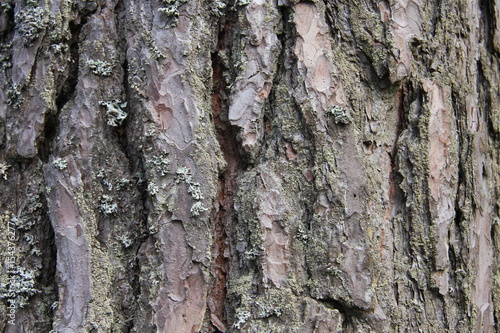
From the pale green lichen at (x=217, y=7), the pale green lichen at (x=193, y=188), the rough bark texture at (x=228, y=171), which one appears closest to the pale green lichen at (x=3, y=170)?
the rough bark texture at (x=228, y=171)

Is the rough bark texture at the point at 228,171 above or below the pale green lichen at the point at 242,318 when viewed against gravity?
above

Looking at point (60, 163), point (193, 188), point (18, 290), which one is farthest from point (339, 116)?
point (18, 290)

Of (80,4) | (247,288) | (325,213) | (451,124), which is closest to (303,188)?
(325,213)

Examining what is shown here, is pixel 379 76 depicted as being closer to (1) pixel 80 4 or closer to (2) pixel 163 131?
(2) pixel 163 131

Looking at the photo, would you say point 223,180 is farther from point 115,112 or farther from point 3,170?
point 3,170

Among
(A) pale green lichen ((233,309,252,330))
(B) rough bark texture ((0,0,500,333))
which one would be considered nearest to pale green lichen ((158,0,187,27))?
(B) rough bark texture ((0,0,500,333))

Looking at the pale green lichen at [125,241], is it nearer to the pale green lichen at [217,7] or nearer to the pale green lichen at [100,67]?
the pale green lichen at [100,67]

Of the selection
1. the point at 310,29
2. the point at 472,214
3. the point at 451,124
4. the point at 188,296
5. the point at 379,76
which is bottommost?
the point at 188,296
